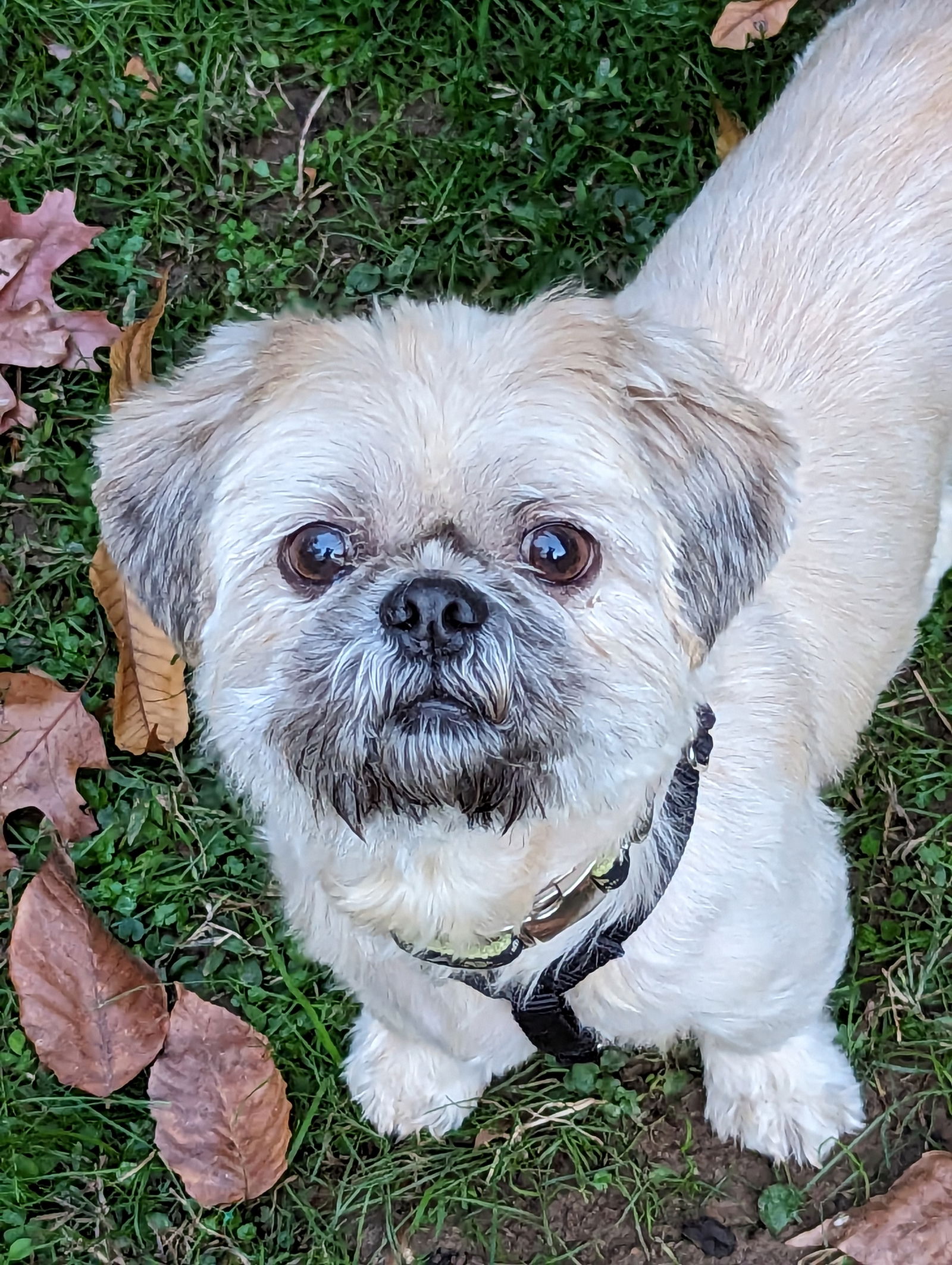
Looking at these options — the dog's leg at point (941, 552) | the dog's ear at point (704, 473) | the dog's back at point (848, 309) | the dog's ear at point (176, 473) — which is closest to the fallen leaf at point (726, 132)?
the dog's back at point (848, 309)

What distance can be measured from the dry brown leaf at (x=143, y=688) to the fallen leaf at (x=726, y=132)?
7.01ft

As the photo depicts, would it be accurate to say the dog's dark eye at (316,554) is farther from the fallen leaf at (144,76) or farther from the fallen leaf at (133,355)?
the fallen leaf at (144,76)

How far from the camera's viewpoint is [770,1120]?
2910 mm

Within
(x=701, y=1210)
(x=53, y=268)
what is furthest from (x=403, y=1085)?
(x=53, y=268)

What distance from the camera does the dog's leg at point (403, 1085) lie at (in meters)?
2.93

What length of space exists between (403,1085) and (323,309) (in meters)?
2.20

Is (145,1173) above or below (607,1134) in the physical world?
below

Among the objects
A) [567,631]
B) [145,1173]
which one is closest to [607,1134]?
[145,1173]

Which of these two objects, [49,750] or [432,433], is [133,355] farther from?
[432,433]

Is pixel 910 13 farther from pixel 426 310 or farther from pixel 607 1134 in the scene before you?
pixel 607 1134

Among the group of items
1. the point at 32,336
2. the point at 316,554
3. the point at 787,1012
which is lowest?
the point at 787,1012

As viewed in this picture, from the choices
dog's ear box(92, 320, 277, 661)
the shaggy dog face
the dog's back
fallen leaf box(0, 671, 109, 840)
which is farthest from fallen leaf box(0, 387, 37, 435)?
the dog's back

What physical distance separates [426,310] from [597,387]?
319 millimetres

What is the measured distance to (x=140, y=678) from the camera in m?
3.36
